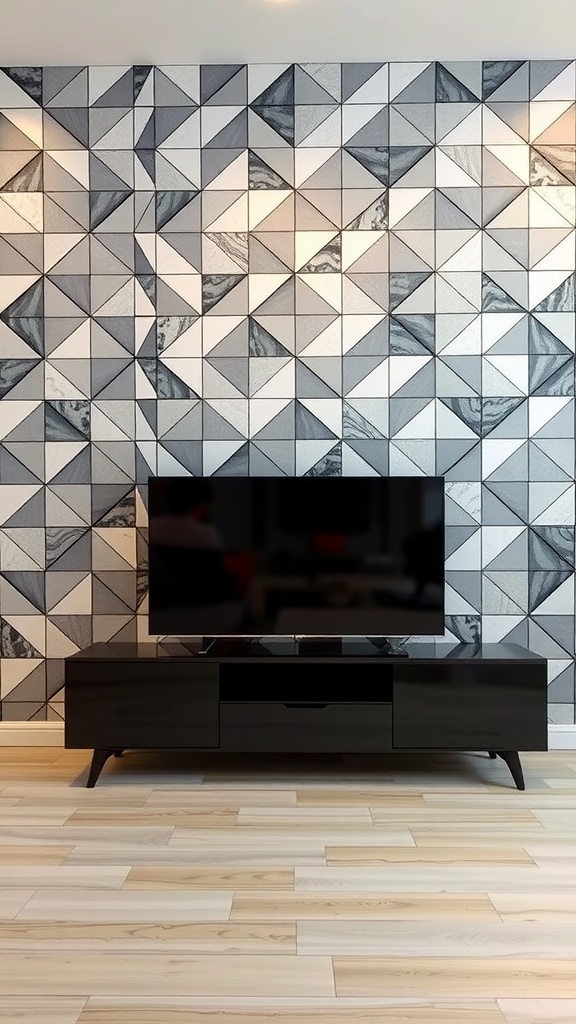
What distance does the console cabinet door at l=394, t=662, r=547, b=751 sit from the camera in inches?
114

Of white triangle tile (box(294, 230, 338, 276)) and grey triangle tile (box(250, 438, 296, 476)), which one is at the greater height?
white triangle tile (box(294, 230, 338, 276))

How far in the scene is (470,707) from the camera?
291cm

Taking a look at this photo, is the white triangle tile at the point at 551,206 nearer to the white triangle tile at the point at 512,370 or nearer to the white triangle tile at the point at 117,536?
the white triangle tile at the point at 512,370

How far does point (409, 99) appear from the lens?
3377 millimetres

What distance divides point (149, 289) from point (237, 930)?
8.16ft

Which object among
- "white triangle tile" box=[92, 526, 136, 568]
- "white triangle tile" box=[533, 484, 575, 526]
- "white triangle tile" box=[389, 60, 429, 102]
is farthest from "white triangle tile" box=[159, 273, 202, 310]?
"white triangle tile" box=[533, 484, 575, 526]

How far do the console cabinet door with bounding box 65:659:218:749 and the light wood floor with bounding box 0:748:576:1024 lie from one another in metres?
0.17

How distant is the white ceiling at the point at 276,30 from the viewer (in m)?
2.97

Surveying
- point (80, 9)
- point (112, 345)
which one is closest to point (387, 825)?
point (112, 345)

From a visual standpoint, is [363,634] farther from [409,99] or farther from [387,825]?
[409,99]

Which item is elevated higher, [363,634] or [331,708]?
[363,634]

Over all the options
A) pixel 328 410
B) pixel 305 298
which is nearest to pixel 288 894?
pixel 328 410

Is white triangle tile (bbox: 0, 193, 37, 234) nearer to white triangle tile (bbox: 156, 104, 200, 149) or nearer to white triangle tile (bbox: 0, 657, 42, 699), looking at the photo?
white triangle tile (bbox: 156, 104, 200, 149)

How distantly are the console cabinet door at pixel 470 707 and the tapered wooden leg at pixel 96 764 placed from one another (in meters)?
1.06
